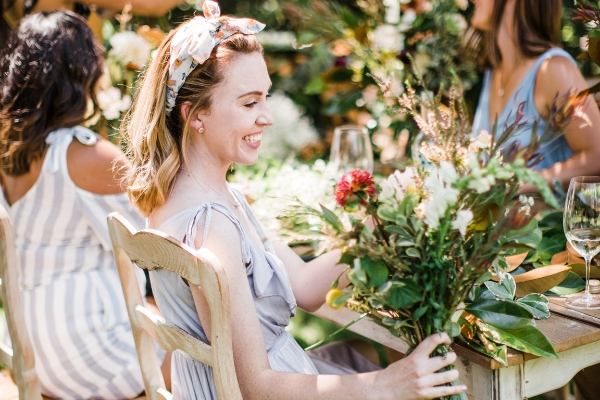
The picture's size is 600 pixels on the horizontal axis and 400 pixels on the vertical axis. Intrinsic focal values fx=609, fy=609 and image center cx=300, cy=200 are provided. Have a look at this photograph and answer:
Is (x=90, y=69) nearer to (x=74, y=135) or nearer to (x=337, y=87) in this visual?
(x=74, y=135)

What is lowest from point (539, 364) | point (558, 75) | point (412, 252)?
point (539, 364)

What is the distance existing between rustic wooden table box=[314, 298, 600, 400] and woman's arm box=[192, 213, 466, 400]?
168 mm

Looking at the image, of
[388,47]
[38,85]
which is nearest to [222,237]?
[38,85]

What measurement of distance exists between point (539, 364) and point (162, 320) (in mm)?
759

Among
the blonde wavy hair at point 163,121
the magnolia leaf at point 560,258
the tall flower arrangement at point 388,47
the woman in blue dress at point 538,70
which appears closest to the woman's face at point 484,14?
the woman in blue dress at point 538,70

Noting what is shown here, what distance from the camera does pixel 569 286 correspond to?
1420mm

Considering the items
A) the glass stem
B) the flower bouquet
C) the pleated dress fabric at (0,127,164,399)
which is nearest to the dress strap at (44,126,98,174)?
the pleated dress fabric at (0,127,164,399)

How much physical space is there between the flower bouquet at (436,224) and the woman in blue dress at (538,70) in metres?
1.24

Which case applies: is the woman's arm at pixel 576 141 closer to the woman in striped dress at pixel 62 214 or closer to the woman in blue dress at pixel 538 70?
the woman in blue dress at pixel 538 70

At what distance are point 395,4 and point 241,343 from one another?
2.17 metres

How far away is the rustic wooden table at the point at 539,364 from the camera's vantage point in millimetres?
1158

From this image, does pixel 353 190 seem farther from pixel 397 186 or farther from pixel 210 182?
pixel 210 182

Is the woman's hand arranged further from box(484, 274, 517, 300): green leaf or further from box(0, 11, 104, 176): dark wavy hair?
box(0, 11, 104, 176): dark wavy hair

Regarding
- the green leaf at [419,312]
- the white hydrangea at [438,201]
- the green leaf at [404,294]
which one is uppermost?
the white hydrangea at [438,201]
